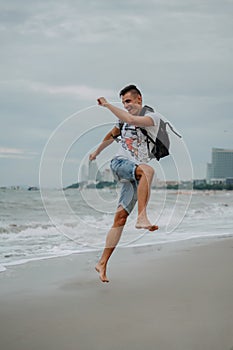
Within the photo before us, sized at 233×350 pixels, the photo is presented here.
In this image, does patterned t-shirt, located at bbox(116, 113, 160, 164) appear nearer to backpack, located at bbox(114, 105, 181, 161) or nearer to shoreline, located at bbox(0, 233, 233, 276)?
backpack, located at bbox(114, 105, 181, 161)

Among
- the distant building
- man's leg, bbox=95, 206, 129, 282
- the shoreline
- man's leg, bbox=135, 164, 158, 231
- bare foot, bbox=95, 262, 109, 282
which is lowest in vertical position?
the shoreline

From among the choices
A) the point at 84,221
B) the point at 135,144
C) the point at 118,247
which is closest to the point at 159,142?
the point at 135,144

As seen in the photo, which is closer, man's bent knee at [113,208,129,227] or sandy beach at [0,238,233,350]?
sandy beach at [0,238,233,350]

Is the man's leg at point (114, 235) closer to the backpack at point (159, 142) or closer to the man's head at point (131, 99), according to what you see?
the backpack at point (159, 142)

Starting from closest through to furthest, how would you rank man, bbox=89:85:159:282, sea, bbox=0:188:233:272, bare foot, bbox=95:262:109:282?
man, bbox=89:85:159:282, sea, bbox=0:188:233:272, bare foot, bbox=95:262:109:282

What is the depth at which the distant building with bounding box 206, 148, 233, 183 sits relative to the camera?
3.50 m

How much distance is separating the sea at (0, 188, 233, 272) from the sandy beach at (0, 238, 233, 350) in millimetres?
173

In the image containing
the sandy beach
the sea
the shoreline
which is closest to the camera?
the sandy beach

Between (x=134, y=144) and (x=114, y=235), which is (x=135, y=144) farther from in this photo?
(x=114, y=235)

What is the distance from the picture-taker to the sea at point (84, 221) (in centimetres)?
230

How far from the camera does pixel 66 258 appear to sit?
128 inches

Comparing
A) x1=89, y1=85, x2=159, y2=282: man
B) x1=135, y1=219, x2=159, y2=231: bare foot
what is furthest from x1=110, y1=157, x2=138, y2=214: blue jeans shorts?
x1=135, y1=219, x2=159, y2=231: bare foot

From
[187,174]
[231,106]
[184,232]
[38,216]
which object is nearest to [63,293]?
[187,174]

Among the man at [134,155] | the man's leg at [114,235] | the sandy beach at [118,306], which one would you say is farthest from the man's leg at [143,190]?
the sandy beach at [118,306]
